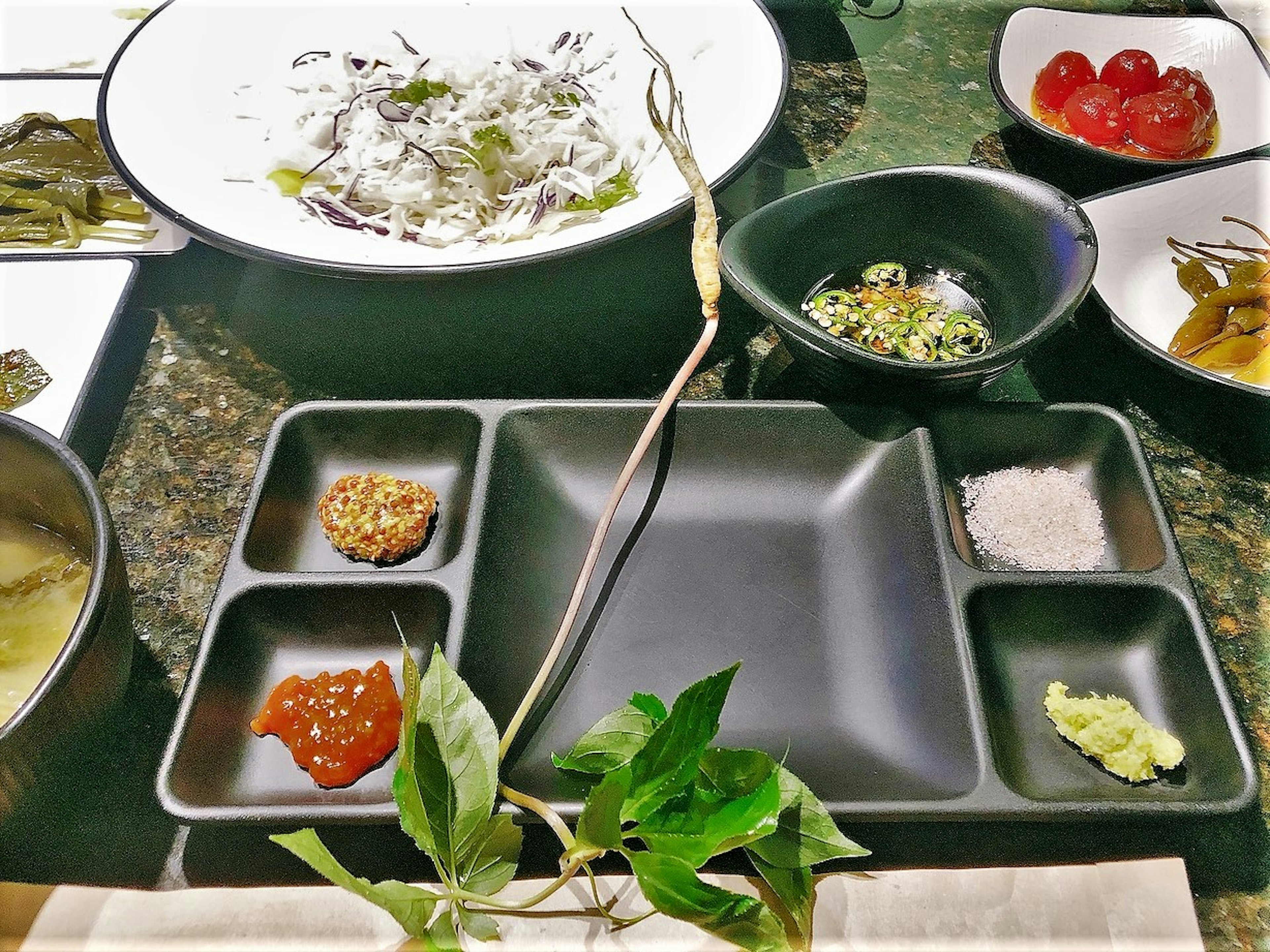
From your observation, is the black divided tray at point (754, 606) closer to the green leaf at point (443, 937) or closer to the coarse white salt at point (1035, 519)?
the coarse white salt at point (1035, 519)

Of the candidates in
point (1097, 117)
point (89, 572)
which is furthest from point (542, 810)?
point (1097, 117)

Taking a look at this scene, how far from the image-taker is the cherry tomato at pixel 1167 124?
192cm

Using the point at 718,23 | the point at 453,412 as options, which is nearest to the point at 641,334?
the point at 453,412

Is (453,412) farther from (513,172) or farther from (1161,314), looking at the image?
(1161,314)

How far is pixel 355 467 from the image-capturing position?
1.41m

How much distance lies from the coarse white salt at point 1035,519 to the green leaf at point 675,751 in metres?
0.66

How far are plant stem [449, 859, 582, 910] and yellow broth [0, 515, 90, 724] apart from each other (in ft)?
1.89

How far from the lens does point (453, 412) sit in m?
1.37

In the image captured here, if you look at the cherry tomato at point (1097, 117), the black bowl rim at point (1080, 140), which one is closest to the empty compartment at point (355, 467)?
the black bowl rim at point (1080, 140)

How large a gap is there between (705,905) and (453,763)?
271 millimetres

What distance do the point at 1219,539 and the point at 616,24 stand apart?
5.17 feet

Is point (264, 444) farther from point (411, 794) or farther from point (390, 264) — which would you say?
point (411, 794)

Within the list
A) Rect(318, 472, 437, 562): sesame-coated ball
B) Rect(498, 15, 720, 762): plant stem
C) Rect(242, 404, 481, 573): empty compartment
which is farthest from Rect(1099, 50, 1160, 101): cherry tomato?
Rect(318, 472, 437, 562): sesame-coated ball

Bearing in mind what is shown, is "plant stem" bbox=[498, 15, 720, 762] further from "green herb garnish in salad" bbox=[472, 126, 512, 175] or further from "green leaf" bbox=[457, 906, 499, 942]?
"green herb garnish in salad" bbox=[472, 126, 512, 175]
